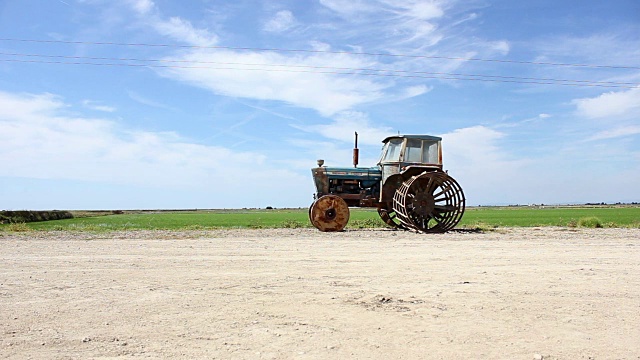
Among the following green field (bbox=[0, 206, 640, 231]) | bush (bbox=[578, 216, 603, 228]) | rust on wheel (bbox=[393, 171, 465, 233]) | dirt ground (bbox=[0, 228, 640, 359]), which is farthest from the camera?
bush (bbox=[578, 216, 603, 228])

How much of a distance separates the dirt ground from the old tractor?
7.82 m

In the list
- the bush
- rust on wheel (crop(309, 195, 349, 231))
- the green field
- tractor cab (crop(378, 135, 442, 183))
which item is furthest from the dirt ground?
the bush

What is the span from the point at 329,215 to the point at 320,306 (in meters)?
12.2

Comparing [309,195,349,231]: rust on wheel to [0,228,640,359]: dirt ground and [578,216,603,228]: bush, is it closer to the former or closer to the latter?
[0,228,640,359]: dirt ground

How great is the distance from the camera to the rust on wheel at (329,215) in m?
17.6

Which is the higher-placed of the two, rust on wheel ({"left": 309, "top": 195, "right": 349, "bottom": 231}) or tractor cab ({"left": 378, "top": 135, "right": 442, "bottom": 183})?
tractor cab ({"left": 378, "top": 135, "right": 442, "bottom": 183})

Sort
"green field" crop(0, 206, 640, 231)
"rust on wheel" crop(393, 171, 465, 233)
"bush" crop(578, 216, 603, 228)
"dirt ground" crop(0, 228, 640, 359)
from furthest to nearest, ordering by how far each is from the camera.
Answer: "bush" crop(578, 216, 603, 228) → "green field" crop(0, 206, 640, 231) → "rust on wheel" crop(393, 171, 465, 233) → "dirt ground" crop(0, 228, 640, 359)

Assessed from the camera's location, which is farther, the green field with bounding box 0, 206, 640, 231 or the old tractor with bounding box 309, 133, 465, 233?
the green field with bounding box 0, 206, 640, 231

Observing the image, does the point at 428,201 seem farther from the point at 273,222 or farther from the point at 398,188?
the point at 273,222

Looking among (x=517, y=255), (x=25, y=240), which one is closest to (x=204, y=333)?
(x=517, y=255)

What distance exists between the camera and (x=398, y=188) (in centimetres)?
1848

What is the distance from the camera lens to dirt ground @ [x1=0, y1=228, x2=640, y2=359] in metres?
4.18

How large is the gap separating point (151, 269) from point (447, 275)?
4365 millimetres

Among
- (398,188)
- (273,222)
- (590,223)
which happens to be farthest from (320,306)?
(273,222)
